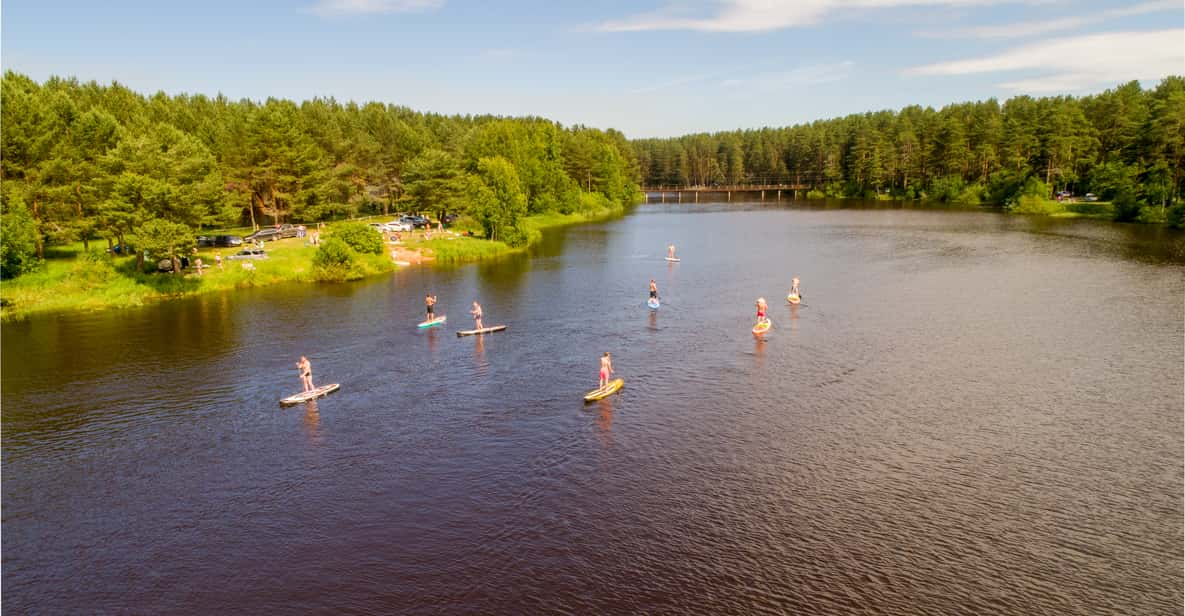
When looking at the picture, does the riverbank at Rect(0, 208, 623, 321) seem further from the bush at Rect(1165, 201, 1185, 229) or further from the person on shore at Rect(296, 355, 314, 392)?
the bush at Rect(1165, 201, 1185, 229)

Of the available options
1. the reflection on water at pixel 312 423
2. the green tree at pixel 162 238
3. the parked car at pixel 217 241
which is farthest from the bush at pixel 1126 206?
the green tree at pixel 162 238

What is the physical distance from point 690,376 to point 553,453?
13.3 metres

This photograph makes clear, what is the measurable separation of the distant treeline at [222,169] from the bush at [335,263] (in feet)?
41.9

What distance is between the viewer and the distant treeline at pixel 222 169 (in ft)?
227

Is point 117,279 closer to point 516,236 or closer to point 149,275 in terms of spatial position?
point 149,275

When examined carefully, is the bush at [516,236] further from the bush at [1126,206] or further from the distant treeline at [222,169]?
the bush at [1126,206]

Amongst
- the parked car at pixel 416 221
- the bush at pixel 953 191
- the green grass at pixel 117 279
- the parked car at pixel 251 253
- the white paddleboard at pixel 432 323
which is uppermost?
the bush at pixel 953 191

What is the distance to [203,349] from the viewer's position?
49969 millimetres

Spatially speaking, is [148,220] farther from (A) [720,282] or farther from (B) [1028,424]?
(B) [1028,424]

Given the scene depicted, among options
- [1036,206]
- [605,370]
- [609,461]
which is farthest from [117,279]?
[1036,206]

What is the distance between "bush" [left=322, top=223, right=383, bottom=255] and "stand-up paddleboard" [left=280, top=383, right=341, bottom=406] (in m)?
46.8

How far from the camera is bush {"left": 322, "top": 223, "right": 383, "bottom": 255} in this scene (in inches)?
3336

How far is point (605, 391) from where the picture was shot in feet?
129

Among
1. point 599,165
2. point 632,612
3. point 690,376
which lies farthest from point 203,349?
point 599,165
